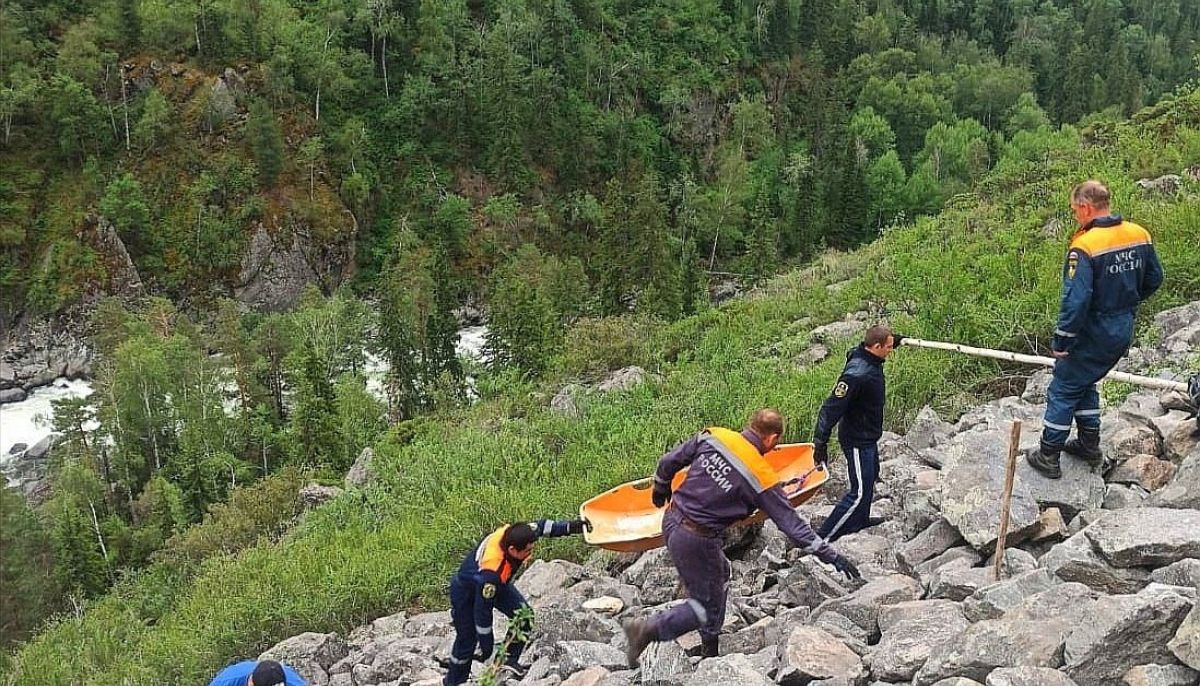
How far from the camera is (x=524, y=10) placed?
68.9 metres

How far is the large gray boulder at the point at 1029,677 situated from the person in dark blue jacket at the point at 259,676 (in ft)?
13.5

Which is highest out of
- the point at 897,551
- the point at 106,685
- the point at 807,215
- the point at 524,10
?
the point at 524,10

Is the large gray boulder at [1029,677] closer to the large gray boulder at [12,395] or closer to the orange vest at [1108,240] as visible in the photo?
the orange vest at [1108,240]

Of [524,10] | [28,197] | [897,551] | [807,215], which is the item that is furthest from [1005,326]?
[524,10]

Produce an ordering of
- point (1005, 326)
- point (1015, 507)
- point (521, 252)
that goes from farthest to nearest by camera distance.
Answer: point (521, 252), point (1005, 326), point (1015, 507)

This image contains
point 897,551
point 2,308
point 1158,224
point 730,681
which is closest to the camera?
point 730,681

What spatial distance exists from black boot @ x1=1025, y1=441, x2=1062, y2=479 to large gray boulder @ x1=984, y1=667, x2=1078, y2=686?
7.89ft

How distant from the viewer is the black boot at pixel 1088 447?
5918mm

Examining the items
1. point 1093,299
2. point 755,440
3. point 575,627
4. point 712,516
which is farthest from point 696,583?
point 1093,299

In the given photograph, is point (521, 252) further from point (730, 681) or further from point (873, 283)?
point (730, 681)

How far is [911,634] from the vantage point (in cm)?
466

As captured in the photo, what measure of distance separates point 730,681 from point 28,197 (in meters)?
58.4

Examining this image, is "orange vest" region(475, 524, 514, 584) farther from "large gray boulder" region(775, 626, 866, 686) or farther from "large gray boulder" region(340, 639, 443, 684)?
"large gray boulder" region(775, 626, 866, 686)

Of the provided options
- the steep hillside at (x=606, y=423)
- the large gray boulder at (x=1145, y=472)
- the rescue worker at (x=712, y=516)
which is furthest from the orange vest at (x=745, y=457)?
the steep hillside at (x=606, y=423)
